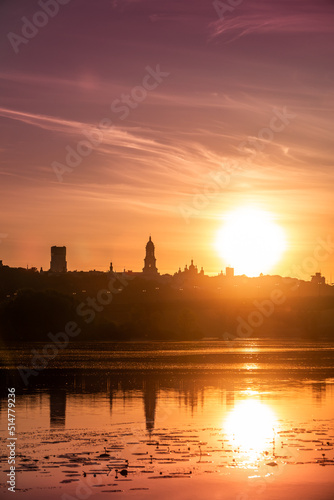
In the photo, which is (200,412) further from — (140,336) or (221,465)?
(140,336)

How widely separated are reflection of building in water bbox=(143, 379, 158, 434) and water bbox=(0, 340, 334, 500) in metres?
0.06

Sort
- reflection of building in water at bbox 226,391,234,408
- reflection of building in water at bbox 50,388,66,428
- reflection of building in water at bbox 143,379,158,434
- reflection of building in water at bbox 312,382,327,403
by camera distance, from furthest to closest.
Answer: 1. reflection of building in water at bbox 312,382,327,403
2. reflection of building in water at bbox 226,391,234,408
3. reflection of building in water at bbox 50,388,66,428
4. reflection of building in water at bbox 143,379,158,434

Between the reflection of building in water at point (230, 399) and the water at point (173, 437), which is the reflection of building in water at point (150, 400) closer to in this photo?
the water at point (173, 437)

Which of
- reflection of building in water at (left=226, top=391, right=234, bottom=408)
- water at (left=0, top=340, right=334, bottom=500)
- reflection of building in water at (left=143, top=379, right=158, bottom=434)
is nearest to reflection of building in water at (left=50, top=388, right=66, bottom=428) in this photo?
water at (left=0, top=340, right=334, bottom=500)

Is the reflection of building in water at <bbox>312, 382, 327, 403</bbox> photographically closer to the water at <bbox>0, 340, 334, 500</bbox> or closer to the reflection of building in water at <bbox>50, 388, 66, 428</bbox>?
the water at <bbox>0, 340, 334, 500</bbox>

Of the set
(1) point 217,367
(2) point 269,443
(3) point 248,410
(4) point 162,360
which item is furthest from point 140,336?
(2) point 269,443

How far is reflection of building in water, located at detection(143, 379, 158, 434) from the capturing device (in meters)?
39.5

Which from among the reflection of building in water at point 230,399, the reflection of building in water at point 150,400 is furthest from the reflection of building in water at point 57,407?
the reflection of building in water at point 230,399

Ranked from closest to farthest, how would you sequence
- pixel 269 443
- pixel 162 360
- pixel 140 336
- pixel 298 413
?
pixel 269 443 → pixel 298 413 → pixel 162 360 → pixel 140 336

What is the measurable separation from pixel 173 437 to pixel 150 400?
14.7 m

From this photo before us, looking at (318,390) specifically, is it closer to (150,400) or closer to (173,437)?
(150,400)

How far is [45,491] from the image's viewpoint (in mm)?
25766

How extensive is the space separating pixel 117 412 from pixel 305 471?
16985 mm

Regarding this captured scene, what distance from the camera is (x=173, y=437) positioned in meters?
35.0
